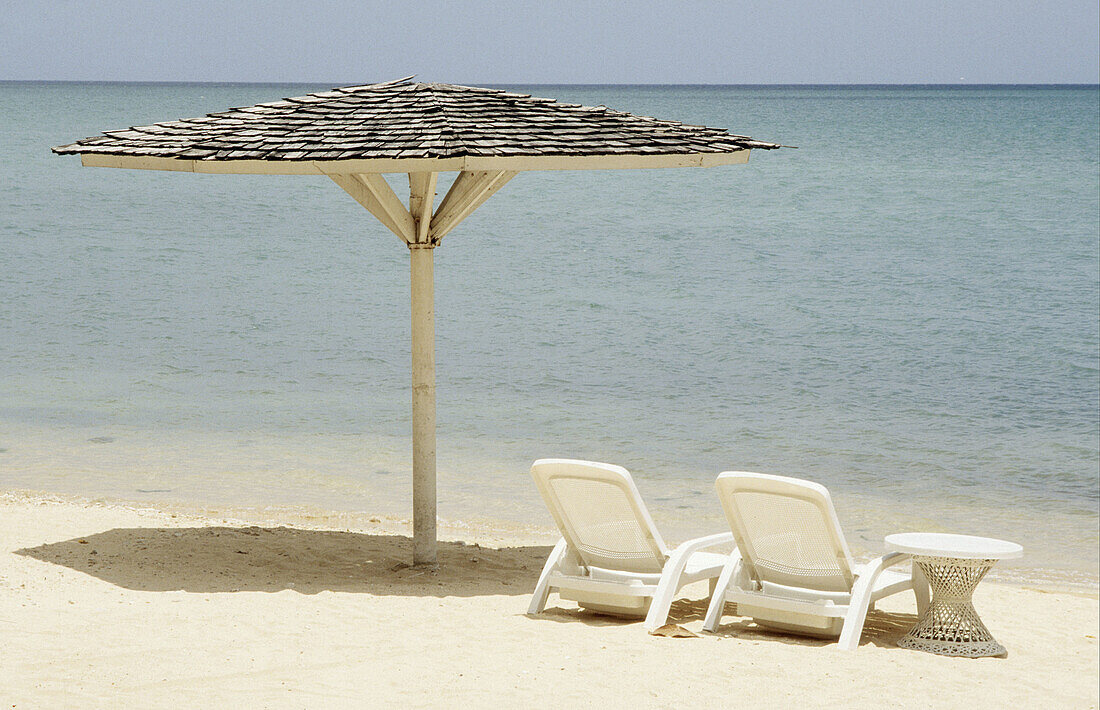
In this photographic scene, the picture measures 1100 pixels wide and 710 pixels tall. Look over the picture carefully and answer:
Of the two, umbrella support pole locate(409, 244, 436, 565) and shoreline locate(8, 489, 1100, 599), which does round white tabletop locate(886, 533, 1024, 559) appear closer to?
umbrella support pole locate(409, 244, 436, 565)

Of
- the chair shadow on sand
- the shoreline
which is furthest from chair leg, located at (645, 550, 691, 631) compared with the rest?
the shoreline

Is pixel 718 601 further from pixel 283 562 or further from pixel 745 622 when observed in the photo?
pixel 283 562

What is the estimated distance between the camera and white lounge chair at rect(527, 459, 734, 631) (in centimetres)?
552

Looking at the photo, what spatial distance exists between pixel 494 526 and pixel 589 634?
3.78m

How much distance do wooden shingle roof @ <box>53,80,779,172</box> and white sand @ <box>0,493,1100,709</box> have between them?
2160mm

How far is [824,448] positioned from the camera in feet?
40.0

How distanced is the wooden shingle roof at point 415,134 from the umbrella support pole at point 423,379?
769mm

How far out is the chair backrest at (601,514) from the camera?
5512 mm

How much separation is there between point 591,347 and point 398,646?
43.2 ft

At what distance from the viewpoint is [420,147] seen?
18.3 ft

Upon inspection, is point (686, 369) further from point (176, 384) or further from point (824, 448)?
point (176, 384)

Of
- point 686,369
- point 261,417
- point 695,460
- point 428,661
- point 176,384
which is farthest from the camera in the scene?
point 686,369

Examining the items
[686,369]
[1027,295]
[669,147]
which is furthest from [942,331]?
[669,147]

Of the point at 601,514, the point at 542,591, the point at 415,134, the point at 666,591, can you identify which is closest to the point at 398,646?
the point at 542,591
